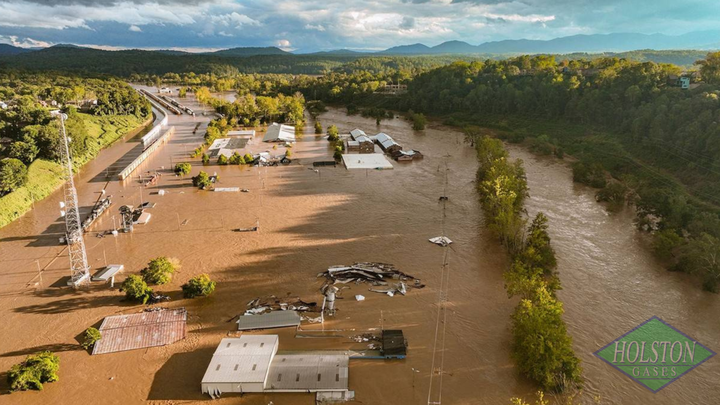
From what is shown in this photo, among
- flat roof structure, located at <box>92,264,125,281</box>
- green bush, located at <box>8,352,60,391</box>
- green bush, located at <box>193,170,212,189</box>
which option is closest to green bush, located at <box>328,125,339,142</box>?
green bush, located at <box>193,170,212,189</box>

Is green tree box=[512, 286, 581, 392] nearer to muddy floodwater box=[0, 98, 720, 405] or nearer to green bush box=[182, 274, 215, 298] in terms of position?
muddy floodwater box=[0, 98, 720, 405]

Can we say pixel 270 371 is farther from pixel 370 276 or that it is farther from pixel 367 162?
pixel 367 162

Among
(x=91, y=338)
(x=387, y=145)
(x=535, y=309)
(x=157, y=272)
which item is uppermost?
(x=387, y=145)

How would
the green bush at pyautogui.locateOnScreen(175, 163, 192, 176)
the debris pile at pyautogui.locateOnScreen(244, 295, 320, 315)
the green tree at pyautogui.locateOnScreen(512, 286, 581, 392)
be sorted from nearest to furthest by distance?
the green tree at pyautogui.locateOnScreen(512, 286, 581, 392) → the debris pile at pyautogui.locateOnScreen(244, 295, 320, 315) → the green bush at pyautogui.locateOnScreen(175, 163, 192, 176)

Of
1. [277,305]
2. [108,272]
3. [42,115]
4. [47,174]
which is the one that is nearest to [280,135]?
[47,174]

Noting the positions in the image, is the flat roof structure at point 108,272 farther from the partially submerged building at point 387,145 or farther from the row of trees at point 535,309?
the partially submerged building at point 387,145

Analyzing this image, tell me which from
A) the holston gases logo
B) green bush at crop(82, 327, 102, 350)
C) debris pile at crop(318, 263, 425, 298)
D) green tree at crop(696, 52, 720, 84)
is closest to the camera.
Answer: the holston gases logo

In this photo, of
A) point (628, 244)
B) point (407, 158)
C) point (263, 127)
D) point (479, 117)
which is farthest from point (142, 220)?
point (479, 117)
